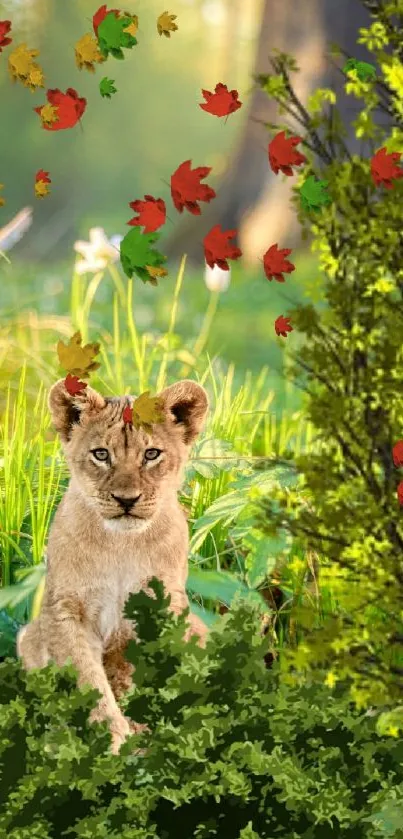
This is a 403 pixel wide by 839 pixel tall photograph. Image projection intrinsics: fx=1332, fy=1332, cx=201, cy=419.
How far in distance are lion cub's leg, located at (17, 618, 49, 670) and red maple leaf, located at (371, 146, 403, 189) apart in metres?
1.58

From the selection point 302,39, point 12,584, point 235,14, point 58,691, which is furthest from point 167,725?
point 235,14

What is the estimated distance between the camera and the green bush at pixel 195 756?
2740mm

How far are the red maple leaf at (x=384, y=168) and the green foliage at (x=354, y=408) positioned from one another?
39 mm

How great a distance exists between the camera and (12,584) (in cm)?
451

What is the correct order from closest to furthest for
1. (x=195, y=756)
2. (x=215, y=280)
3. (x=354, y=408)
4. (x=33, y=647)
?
1. (x=195, y=756)
2. (x=354, y=408)
3. (x=33, y=647)
4. (x=215, y=280)

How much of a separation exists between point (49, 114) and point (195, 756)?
5.30ft

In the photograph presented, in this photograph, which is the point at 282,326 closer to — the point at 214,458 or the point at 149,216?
the point at 149,216

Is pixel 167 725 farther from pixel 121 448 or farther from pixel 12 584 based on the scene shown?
pixel 12 584

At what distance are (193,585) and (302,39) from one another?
27.0 ft

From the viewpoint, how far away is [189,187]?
3.22m

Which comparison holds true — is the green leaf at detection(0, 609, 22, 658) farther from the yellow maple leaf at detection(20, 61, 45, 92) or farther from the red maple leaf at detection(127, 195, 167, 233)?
the yellow maple leaf at detection(20, 61, 45, 92)

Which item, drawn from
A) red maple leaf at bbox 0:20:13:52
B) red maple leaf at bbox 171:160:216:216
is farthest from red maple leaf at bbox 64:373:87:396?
red maple leaf at bbox 0:20:13:52

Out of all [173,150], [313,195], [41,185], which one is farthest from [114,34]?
[173,150]

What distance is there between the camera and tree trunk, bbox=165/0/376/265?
11.3 meters
